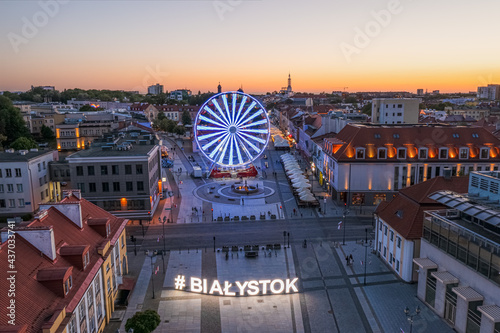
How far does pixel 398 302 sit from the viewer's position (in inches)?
1218

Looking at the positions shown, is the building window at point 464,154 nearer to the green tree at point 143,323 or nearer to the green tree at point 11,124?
the green tree at point 143,323

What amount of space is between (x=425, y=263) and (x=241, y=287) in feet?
49.6

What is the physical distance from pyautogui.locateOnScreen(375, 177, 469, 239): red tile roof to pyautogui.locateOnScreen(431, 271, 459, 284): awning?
216 inches

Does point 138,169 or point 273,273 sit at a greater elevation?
point 138,169

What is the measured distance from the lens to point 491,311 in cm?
2294

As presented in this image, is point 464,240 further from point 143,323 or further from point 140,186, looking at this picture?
point 140,186

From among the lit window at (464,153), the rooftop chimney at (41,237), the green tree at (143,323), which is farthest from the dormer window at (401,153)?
the rooftop chimney at (41,237)

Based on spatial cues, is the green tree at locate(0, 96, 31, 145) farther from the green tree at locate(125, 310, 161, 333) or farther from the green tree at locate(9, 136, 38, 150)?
the green tree at locate(125, 310, 161, 333)

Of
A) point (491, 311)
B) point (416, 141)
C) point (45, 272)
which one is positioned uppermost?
point (416, 141)

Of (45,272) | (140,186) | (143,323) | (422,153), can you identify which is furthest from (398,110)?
(45,272)

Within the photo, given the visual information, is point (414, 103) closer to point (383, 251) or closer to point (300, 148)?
point (300, 148)

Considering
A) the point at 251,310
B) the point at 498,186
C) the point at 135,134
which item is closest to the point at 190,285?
the point at 251,310

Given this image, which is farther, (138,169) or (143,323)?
(138,169)

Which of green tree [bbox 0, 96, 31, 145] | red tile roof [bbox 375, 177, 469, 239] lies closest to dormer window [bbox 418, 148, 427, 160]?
red tile roof [bbox 375, 177, 469, 239]
